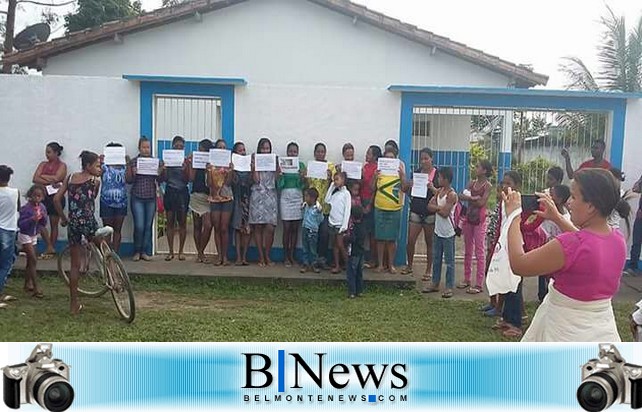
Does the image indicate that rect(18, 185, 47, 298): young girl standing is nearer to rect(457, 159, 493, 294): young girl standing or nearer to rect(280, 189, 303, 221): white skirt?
rect(280, 189, 303, 221): white skirt

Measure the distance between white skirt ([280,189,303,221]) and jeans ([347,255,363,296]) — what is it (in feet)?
4.09

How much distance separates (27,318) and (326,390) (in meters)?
3.80

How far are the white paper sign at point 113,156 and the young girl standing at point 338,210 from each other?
8.33ft

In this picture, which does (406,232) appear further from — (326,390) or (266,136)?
(326,390)

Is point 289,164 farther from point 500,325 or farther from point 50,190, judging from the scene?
point 500,325

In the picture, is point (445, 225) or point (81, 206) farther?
point (445, 225)

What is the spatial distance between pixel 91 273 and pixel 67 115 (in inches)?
102

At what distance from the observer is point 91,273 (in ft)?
19.8

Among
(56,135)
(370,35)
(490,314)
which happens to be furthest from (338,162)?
(370,35)

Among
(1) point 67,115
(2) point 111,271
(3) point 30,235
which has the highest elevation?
(1) point 67,115

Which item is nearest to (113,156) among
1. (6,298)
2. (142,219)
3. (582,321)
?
(142,219)

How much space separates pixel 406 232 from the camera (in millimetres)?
7738

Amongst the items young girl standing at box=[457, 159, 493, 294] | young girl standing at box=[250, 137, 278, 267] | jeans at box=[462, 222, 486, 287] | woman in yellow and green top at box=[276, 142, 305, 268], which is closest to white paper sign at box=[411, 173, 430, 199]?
young girl standing at box=[457, 159, 493, 294]

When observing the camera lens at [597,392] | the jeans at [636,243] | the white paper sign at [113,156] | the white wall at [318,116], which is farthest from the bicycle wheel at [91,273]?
the jeans at [636,243]
